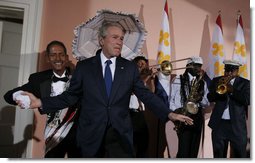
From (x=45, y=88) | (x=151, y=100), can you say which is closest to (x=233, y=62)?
(x=151, y=100)

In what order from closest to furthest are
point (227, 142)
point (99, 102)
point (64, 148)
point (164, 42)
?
point (99, 102) < point (64, 148) < point (227, 142) < point (164, 42)

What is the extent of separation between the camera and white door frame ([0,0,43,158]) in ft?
5.84

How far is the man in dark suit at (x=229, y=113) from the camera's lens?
186 cm

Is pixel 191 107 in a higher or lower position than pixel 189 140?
higher

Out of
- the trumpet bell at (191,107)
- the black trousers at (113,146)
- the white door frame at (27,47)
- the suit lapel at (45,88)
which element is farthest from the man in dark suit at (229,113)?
the white door frame at (27,47)

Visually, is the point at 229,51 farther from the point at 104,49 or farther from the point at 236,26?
the point at 104,49

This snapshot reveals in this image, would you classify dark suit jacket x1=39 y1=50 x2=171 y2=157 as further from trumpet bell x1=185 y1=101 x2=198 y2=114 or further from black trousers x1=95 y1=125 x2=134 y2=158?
trumpet bell x1=185 y1=101 x2=198 y2=114

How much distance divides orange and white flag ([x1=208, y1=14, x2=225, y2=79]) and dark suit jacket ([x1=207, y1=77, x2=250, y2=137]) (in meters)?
0.10

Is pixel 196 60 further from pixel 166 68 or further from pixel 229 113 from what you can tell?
pixel 229 113

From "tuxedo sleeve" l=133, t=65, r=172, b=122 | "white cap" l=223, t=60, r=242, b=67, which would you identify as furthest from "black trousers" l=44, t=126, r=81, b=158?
"white cap" l=223, t=60, r=242, b=67

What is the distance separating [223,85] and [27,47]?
116 centimetres

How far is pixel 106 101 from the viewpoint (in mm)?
1564

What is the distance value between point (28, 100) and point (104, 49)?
46 centimetres

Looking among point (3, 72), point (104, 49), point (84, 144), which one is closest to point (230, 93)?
point (104, 49)
